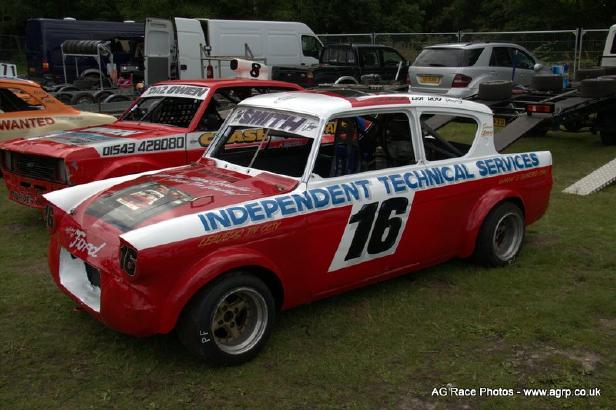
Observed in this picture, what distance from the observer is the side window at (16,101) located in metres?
8.86

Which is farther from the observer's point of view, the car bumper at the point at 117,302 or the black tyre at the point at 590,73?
the black tyre at the point at 590,73

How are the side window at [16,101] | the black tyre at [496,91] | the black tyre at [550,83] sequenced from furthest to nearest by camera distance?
the black tyre at [550,83] < the black tyre at [496,91] < the side window at [16,101]

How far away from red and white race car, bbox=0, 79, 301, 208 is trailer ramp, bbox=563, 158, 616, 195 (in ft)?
13.8

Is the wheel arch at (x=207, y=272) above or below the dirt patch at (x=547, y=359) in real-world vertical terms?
above

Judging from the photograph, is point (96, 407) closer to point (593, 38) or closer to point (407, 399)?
point (407, 399)

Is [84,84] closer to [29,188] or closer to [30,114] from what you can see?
[30,114]

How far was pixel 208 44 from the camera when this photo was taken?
16.7 m

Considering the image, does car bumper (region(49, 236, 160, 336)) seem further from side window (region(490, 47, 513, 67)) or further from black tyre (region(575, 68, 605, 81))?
black tyre (region(575, 68, 605, 81))

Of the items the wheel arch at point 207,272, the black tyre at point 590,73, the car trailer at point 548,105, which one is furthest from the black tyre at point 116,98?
the wheel arch at point 207,272

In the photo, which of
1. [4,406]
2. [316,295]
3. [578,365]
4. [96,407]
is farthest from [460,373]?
[4,406]

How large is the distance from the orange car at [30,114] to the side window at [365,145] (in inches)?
208

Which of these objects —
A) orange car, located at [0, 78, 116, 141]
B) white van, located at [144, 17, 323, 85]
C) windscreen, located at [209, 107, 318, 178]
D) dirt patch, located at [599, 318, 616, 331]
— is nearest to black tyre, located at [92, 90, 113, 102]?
white van, located at [144, 17, 323, 85]

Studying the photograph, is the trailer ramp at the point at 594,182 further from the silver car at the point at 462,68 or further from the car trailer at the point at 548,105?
the silver car at the point at 462,68

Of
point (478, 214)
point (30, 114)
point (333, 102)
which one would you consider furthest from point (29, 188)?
point (478, 214)
